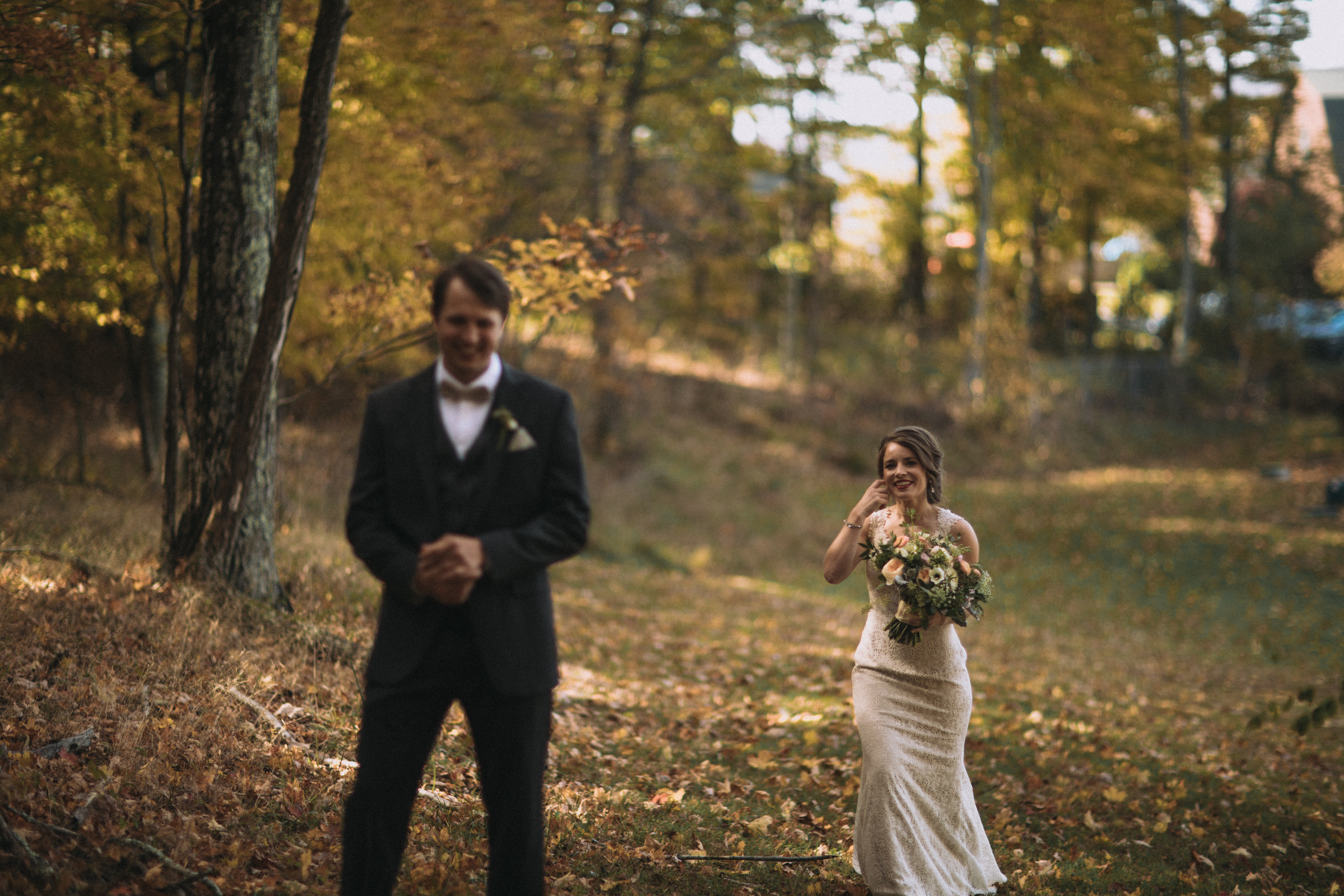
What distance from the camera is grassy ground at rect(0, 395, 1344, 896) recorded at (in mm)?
4082

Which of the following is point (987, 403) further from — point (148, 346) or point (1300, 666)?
point (148, 346)

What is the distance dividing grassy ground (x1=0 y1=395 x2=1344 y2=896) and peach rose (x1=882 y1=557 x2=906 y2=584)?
1526mm

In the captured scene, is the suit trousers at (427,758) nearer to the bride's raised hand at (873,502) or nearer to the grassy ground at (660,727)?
the grassy ground at (660,727)

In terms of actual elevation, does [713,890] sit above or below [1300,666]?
above

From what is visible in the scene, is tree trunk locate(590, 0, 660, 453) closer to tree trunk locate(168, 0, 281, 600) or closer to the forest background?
the forest background

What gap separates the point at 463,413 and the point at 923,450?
233 cm

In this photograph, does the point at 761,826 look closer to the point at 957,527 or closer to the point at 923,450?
the point at 957,527

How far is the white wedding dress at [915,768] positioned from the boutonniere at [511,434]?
214cm

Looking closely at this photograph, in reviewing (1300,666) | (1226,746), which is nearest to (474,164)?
(1226,746)

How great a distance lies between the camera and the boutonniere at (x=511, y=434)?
2.87 meters

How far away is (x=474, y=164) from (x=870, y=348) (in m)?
19.8

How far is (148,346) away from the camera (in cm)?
1020

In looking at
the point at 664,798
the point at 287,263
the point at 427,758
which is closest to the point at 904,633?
the point at 664,798

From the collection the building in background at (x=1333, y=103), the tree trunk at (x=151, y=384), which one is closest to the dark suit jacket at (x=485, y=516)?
the building in background at (x=1333, y=103)
